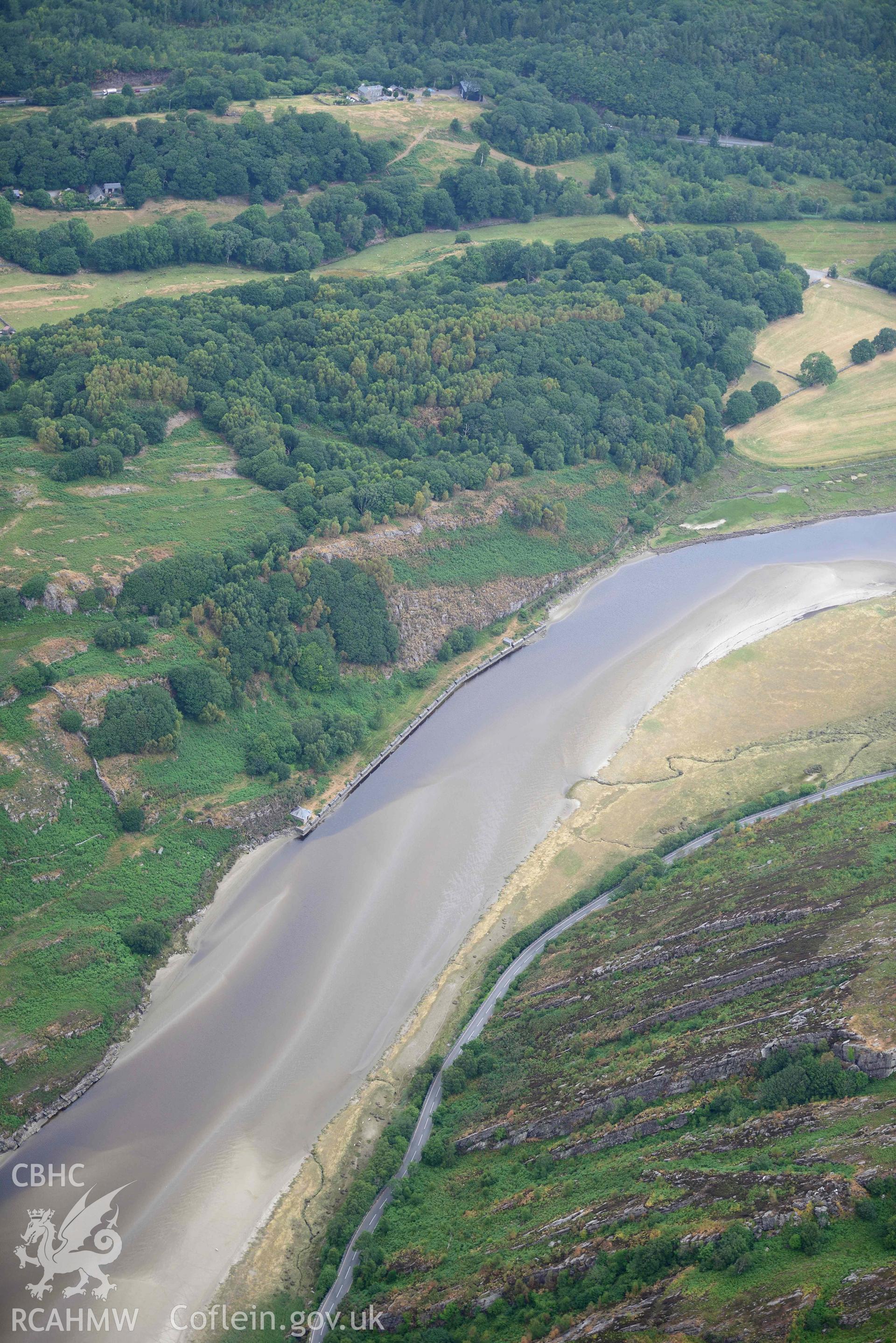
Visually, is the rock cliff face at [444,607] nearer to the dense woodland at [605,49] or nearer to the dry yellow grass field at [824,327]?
the dry yellow grass field at [824,327]

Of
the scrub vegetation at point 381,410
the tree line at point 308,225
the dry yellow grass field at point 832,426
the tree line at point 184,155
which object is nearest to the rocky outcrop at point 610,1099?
the scrub vegetation at point 381,410

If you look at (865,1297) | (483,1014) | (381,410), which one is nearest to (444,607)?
(381,410)

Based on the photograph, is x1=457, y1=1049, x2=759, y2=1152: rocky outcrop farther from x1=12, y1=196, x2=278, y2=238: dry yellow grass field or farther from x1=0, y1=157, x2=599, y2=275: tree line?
x1=12, y1=196, x2=278, y2=238: dry yellow grass field

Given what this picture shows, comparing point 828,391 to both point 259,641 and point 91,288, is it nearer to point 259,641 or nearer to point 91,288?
point 259,641

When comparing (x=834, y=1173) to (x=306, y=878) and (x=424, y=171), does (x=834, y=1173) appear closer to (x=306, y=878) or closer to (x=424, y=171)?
(x=306, y=878)

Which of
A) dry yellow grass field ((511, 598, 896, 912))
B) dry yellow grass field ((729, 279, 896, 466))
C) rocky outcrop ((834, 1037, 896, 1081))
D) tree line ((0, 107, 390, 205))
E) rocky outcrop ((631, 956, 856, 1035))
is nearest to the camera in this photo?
rocky outcrop ((834, 1037, 896, 1081))

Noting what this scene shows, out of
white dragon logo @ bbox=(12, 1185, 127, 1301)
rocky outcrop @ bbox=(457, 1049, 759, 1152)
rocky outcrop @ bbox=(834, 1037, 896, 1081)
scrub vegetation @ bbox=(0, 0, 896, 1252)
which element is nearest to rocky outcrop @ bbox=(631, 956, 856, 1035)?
scrub vegetation @ bbox=(0, 0, 896, 1252)
